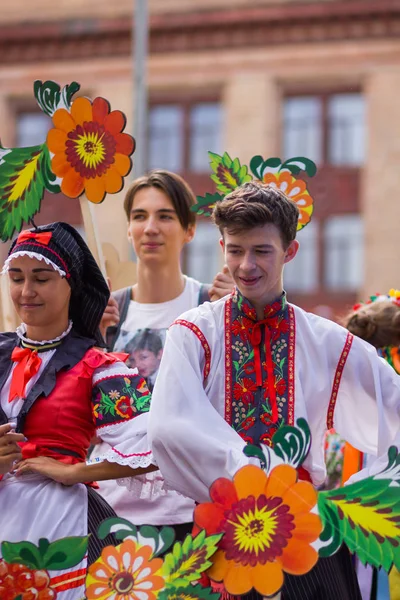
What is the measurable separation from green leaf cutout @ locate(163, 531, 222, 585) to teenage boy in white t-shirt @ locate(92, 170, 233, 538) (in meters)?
1.43

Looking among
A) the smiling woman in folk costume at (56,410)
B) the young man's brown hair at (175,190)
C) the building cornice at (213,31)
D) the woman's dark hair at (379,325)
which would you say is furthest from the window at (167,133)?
the smiling woman in folk costume at (56,410)

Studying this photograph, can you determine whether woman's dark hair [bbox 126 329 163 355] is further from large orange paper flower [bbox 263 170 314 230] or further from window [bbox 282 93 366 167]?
window [bbox 282 93 366 167]

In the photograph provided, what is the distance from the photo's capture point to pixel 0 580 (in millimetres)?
3475

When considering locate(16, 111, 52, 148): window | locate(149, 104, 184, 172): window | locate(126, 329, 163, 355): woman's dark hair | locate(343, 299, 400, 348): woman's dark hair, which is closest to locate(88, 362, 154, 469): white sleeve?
locate(126, 329, 163, 355): woman's dark hair

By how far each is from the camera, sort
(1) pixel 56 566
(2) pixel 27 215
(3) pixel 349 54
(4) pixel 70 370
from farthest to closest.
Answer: (3) pixel 349 54, (2) pixel 27 215, (4) pixel 70 370, (1) pixel 56 566

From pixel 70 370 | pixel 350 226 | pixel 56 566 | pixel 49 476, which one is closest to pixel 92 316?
pixel 70 370

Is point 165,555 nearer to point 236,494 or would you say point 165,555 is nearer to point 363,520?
point 236,494

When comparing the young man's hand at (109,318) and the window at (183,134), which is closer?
the young man's hand at (109,318)

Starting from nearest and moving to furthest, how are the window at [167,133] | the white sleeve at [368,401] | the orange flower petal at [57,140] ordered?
1. the white sleeve at [368,401]
2. the orange flower petal at [57,140]
3. the window at [167,133]

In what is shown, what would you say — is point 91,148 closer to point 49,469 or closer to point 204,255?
point 49,469

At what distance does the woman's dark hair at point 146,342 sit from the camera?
15.5 feet

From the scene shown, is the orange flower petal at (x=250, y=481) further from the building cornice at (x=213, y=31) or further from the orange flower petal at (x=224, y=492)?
the building cornice at (x=213, y=31)

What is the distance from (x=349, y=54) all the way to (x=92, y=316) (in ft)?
55.7

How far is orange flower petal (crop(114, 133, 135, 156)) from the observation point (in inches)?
170
